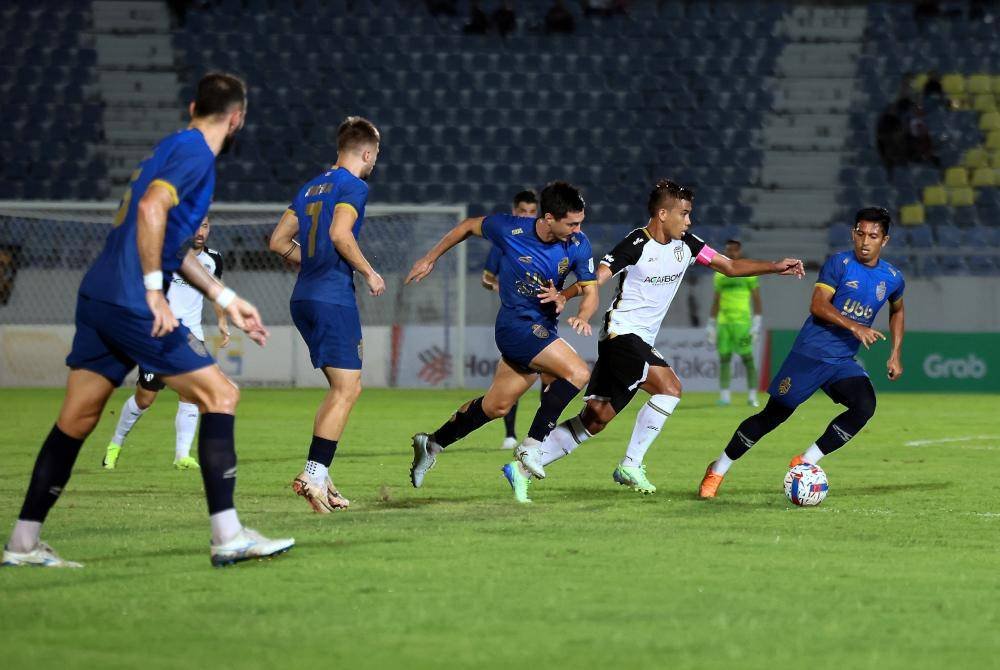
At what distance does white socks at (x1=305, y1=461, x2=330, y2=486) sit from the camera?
25.3 ft

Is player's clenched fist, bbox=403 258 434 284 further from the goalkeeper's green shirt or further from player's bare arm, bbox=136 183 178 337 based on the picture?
the goalkeeper's green shirt

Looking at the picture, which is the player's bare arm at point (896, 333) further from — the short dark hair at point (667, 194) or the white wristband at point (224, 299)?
the white wristband at point (224, 299)

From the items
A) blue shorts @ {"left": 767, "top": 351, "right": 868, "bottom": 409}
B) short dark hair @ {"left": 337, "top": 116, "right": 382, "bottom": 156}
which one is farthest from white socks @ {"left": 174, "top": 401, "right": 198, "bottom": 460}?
blue shorts @ {"left": 767, "top": 351, "right": 868, "bottom": 409}

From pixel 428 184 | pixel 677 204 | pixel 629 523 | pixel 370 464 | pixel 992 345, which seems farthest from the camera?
pixel 428 184

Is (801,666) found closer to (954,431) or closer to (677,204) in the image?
(677,204)

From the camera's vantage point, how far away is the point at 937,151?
24688 millimetres

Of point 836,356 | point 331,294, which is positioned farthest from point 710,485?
point 331,294

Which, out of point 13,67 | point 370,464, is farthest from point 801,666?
point 13,67

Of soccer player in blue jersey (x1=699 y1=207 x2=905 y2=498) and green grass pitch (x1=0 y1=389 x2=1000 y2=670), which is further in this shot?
soccer player in blue jersey (x1=699 y1=207 x2=905 y2=498)

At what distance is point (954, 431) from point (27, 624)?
11.8 meters

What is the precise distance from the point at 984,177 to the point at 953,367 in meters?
4.13

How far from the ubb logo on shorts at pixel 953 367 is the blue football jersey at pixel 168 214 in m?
18.3

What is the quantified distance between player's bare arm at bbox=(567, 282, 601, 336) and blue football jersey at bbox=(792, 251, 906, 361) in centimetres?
129

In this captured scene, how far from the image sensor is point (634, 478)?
891cm
